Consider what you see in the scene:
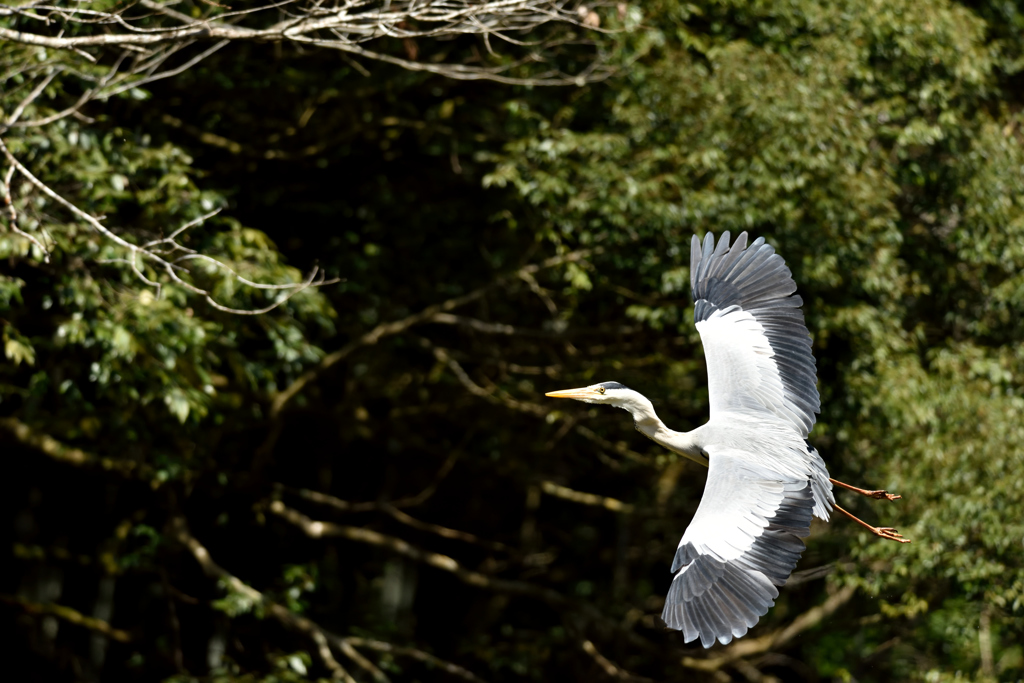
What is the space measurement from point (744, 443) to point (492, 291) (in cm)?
444

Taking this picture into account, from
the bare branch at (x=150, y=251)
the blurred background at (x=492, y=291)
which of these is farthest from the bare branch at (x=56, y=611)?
the bare branch at (x=150, y=251)

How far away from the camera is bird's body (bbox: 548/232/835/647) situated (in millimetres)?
4520

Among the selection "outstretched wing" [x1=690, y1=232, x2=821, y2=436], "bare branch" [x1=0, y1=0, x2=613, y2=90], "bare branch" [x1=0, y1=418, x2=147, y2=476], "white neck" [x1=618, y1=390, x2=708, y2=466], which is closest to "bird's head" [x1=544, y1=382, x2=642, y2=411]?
"white neck" [x1=618, y1=390, x2=708, y2=466]

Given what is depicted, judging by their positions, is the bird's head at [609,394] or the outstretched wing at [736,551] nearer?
the outstretched wing at [736,551]

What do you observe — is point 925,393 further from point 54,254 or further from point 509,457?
point 54,254

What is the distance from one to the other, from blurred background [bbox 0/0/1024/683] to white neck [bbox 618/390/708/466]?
6.83 feet

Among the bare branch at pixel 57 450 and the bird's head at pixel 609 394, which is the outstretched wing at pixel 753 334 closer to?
the bird's head at pixel 609 394

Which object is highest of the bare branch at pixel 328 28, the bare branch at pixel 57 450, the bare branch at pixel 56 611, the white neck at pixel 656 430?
the bare branch at pixel 328 28

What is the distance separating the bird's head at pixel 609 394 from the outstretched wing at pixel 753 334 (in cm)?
40

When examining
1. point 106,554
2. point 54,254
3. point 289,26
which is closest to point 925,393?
point 289,26

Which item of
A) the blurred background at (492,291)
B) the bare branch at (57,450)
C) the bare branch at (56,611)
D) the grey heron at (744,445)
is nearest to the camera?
the grey heron at (744,445)

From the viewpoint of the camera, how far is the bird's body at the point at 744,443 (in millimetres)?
4520

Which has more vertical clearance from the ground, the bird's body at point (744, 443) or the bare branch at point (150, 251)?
the bare branch at point (150, 251)

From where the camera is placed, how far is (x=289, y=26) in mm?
6477
